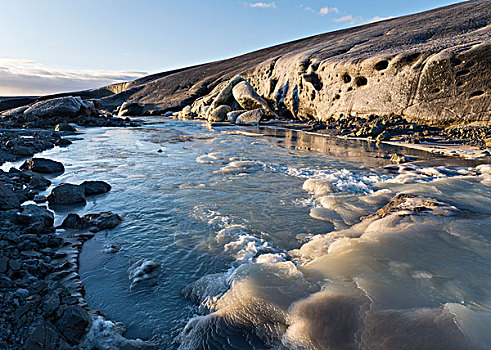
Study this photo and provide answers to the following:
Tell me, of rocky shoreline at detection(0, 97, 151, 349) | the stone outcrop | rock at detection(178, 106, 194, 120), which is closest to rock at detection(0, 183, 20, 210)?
rocky shoreline at detection(0, 97, 151, 349)

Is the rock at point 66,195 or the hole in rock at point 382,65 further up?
the hole in rock at point 382,65

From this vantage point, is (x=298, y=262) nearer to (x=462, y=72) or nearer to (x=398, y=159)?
(x=398, y=159)

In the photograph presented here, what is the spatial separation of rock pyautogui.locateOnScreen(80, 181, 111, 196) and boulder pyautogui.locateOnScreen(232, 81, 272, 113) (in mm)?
16933

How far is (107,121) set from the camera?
21.1m

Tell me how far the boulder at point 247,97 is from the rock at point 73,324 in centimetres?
1993

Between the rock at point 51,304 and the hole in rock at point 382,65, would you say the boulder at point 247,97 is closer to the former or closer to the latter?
the hole in rock at point 382,65

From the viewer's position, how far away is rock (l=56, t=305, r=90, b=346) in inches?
72.6

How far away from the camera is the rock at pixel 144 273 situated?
2.60 metres

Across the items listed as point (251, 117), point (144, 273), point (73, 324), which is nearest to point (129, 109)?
point (251, 117)

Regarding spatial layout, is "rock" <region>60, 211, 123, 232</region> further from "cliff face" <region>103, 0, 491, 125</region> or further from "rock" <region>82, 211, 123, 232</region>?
"cliff face" <region>103, 0, 491, 125</region>

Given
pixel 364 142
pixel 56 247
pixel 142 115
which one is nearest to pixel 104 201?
pixel 56 247

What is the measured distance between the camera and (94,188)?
507 centimetres

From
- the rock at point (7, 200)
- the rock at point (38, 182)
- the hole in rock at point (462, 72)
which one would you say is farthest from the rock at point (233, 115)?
the rock at point (7, 200)

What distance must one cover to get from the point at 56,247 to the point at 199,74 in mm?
46305
